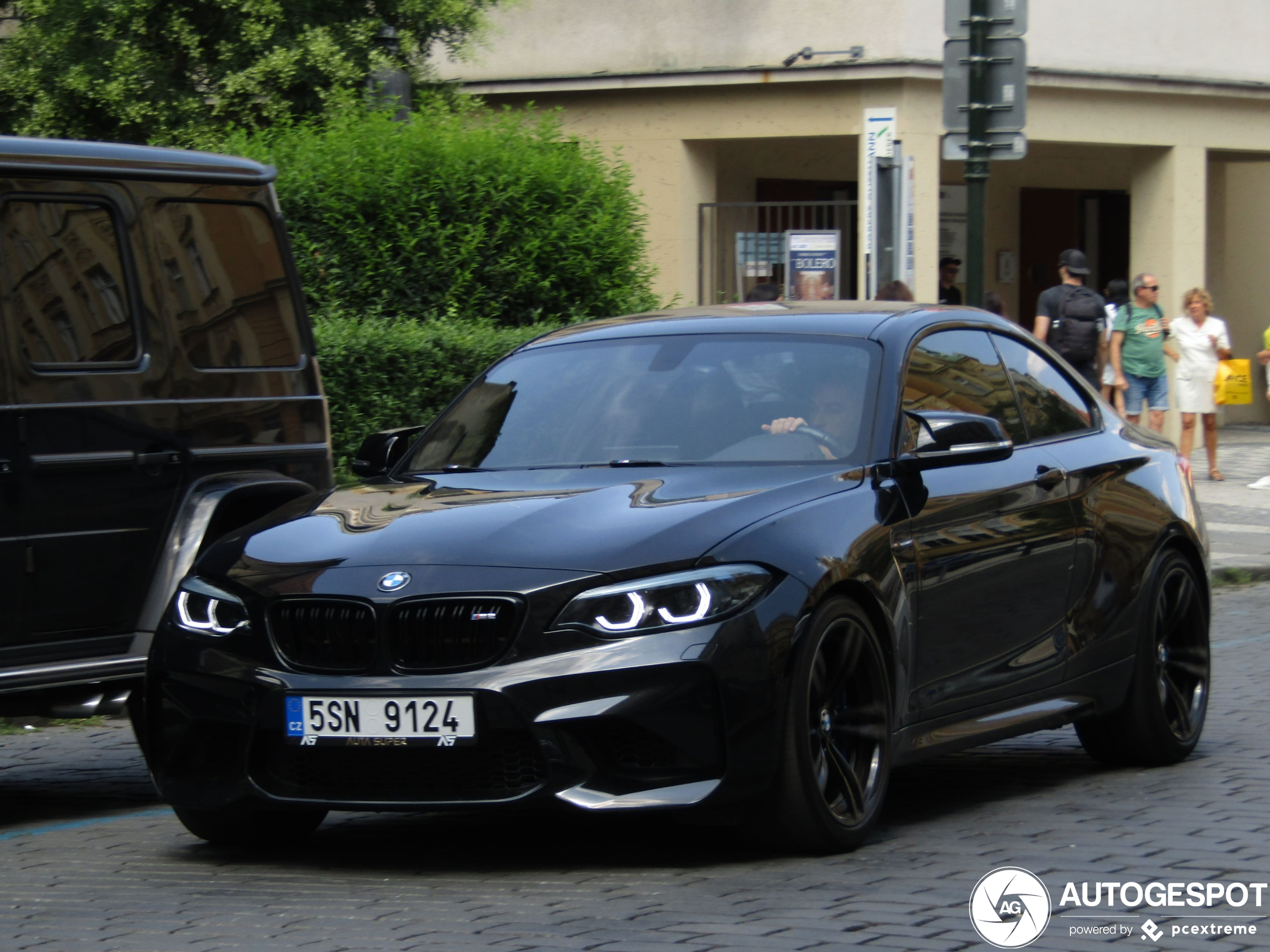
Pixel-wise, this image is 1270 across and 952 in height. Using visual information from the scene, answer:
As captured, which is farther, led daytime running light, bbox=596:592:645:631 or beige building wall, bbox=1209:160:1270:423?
beige building wall, bbox=1209:160:1270:423

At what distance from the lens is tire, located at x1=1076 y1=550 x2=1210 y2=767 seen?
727 cm

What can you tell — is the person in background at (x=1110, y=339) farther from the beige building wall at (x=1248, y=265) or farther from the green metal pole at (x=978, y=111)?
the beige building wall at (x=1248, y=265)

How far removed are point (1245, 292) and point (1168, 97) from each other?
6.20 m

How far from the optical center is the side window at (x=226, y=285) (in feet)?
24.7

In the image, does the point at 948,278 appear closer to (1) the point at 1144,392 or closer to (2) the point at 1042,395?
(1) the point at 1144,392

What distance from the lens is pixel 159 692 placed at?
5.93 m

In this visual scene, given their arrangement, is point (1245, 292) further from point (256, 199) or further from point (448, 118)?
point (256, 199)

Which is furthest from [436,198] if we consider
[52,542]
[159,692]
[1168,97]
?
[1168,97]

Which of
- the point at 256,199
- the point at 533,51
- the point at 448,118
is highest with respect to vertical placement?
the point at 533,51

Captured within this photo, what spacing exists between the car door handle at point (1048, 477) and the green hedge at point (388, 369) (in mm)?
6261

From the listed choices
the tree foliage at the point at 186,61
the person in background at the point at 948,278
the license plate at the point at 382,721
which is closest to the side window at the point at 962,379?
the license plate at the point at 382,721

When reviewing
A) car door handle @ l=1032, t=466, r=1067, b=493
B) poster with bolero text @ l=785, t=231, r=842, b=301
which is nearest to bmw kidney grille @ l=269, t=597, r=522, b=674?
car door handle @ l=1032, t=466, r=1067, b=493

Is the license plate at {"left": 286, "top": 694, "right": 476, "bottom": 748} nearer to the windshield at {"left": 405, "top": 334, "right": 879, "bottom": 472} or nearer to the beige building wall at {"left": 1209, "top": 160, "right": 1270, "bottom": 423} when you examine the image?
the windshield at {"left": 405, "top": 334, "right": 879, "bottom": 472}

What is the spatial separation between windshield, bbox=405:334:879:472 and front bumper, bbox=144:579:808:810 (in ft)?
3.05
